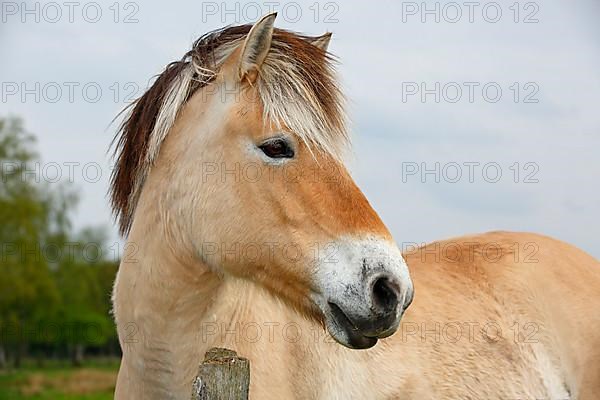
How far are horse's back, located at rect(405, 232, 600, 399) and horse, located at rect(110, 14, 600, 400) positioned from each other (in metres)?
0.49

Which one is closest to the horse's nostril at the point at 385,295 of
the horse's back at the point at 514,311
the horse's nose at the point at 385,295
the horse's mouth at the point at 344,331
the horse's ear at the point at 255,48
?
the horse's nose at the point at 385,295

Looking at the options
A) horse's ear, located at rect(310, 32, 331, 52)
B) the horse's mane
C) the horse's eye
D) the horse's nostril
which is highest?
horse's ear, located at rect(310, 32, 331, 52)

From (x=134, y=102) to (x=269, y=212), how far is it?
1.16 metres

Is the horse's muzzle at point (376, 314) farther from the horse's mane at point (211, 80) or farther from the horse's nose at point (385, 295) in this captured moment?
the horse's mane at point (211, 80)

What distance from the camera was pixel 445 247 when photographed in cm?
544

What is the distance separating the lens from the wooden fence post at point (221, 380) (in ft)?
8.32

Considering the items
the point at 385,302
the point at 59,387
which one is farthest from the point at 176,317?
the point at 59,387

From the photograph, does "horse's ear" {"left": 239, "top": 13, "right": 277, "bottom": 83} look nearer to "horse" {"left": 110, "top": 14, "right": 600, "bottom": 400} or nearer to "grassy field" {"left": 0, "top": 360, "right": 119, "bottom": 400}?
"horse" {"left": 110, "top": 14, "right": 600, "bottom": 400}

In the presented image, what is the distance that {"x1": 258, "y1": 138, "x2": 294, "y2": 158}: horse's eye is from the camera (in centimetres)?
335

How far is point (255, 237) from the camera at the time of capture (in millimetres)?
3381

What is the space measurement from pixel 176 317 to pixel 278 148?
3.24ft

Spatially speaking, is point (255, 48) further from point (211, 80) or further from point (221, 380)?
point (221, 380)

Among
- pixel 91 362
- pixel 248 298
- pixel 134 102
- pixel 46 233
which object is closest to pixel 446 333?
pixel 248 298

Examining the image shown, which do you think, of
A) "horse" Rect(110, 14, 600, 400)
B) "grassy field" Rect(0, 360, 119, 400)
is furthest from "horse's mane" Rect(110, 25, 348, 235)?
"grassy field" Rect(0, 360, 119, 400)
